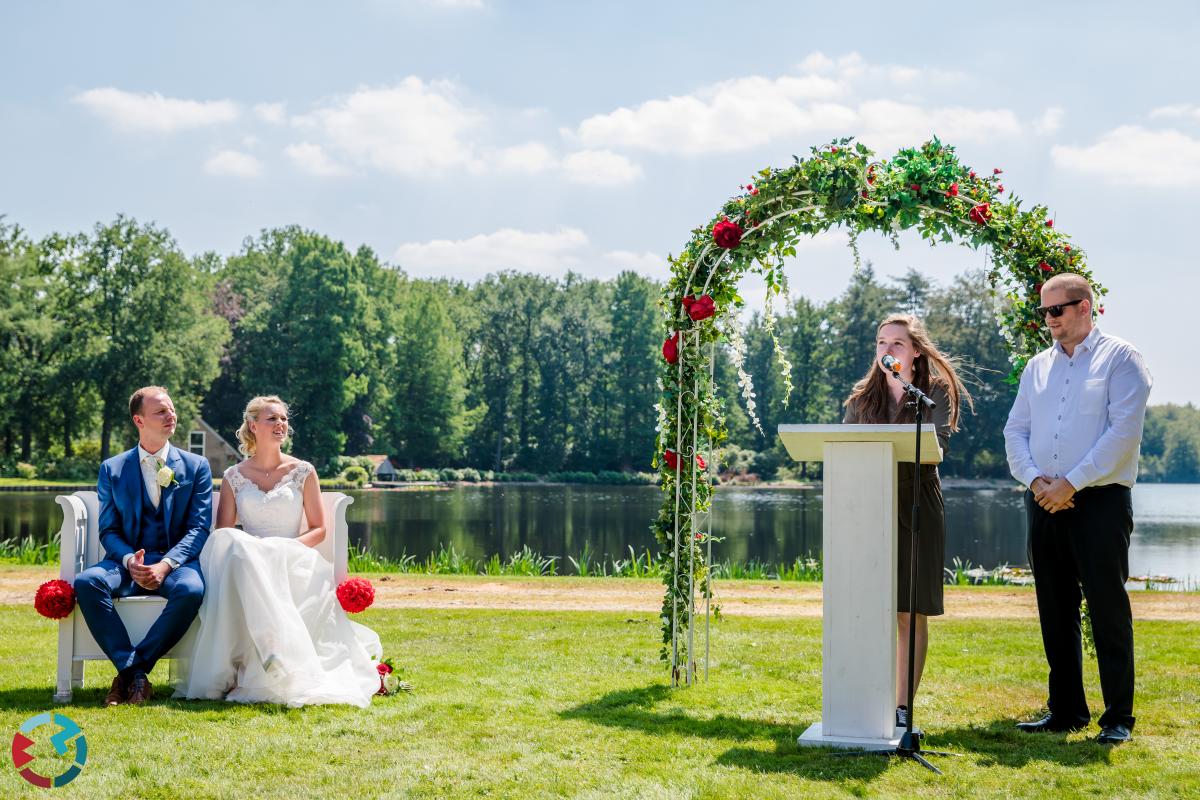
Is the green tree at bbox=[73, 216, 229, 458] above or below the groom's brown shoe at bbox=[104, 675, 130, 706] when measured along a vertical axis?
above

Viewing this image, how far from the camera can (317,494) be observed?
6668mm

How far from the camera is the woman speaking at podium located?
534 centimetres

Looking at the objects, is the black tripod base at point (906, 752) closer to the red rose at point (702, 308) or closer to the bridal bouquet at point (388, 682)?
the bridal bouquet at point (388, 682)

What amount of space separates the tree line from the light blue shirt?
1416 inches

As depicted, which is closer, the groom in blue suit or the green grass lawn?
the green grass lawn

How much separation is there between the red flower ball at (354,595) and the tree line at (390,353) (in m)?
35.5

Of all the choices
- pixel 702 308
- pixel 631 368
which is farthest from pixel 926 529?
pixel 631 368

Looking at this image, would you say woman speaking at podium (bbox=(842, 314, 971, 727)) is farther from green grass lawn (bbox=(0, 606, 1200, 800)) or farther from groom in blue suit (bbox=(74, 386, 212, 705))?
groom in blue suit (bbox=(74, 386, 212, 705))

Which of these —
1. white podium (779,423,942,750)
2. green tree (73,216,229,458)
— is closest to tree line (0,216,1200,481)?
green tree (73,216,229,458)

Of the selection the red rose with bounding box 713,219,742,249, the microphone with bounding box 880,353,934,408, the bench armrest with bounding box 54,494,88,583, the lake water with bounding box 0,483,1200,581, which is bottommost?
the lake water with bounding box 0,483,1200,581

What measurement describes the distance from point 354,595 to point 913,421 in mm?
3286

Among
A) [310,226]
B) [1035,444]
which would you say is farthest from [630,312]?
[1035,444]

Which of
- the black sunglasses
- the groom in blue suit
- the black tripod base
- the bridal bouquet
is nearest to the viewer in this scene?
the black tripod base

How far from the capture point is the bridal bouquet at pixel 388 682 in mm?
6102
